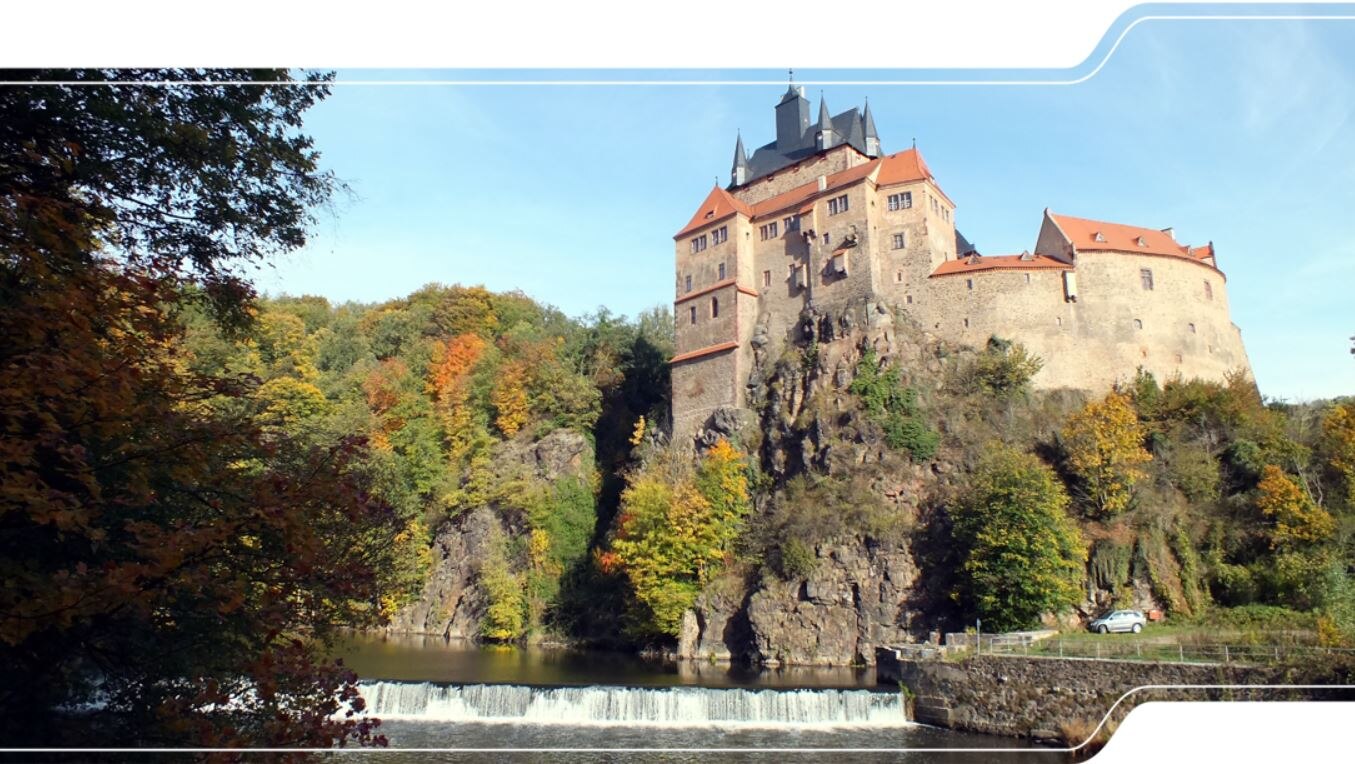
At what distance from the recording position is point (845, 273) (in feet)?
85.0

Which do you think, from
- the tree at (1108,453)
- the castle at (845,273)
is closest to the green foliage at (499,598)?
the castle at (845,273)

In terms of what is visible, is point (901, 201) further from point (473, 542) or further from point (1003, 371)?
point (473, 542)

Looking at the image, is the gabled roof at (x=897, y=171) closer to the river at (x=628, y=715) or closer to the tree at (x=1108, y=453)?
the tree at (x=1108, y=453)

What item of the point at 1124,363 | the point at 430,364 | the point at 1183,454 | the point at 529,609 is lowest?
the point at 529,609

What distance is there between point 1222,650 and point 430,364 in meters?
3.44

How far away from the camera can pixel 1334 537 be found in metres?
9.55

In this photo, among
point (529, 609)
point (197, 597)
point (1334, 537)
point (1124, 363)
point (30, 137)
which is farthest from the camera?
point (529, 609)

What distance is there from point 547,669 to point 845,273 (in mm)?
15148

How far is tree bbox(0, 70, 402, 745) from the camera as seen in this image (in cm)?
186

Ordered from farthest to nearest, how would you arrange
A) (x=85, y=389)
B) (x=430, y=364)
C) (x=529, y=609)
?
1. (x=529, y=609)
2. (x=430, y=364)
3. (x=85, y=389)

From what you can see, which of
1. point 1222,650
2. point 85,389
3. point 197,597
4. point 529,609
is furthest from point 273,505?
point 529,609

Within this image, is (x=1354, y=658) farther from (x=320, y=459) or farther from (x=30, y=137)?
(x=30, y=137)

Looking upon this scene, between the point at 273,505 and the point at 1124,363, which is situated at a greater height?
the point at 1124,363

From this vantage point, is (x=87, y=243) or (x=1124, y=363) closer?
(x=87, y=243)
